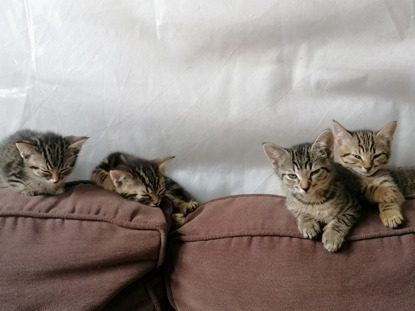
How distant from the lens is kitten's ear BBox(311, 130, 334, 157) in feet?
3.87

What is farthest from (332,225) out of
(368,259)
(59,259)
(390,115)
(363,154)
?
(59,259)

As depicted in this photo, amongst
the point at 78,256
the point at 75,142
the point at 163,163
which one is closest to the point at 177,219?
the point at 163,163

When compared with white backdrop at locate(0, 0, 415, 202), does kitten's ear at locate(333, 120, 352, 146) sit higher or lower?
lower

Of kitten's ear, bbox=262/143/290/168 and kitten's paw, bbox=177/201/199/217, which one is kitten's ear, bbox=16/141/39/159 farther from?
kitten's ear, bbox=262/143/290/168

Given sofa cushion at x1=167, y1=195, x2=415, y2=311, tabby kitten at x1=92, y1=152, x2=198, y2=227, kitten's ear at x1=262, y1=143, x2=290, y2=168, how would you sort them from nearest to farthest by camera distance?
1. sofa cushion at x1=167, y1=195, x2=415, y2=311
2. kitten's ear at x1=262, y1=143, x2=290, y2=168
3. tabby kitten at x1=92, y1=152, x2=198, y2=227

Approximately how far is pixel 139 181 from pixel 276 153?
1.56ft

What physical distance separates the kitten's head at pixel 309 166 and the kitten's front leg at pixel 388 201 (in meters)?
0.16

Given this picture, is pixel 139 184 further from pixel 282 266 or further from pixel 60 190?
pixel 282 266

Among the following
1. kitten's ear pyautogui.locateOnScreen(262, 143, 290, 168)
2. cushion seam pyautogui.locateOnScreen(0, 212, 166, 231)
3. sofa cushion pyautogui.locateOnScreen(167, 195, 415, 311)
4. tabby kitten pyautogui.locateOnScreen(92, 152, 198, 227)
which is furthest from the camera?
tabby kitten pyautogui.locateOnScreen(92, 152, 198, 227)

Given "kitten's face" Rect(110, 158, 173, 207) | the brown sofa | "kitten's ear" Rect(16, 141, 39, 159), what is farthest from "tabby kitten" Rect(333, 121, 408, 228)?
"kitten's ear" Rect(16, 141, 39, 159)

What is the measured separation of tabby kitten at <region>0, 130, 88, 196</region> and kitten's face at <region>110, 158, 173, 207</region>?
0.59 feet

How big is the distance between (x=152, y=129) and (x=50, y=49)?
1.59 ft

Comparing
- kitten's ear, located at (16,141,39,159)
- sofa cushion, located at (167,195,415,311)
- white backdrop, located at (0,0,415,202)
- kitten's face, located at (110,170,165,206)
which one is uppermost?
white backdrop, located at (0,0,415,202)

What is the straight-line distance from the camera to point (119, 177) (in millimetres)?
1334
